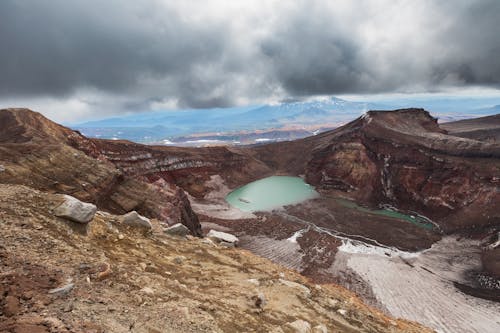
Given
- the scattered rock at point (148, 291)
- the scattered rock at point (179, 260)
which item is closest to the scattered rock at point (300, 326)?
the scattered rock at point (148, 291)

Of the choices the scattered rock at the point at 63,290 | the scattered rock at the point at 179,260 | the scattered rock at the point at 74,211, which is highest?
the scattered rock at the point at 74,211

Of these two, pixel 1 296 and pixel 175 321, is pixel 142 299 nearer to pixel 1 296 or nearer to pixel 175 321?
pixel 175 321

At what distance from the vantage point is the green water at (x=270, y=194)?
6138 centimetres

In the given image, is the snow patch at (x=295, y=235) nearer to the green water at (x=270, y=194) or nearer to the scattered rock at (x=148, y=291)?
the green water at (x=270, y=194)

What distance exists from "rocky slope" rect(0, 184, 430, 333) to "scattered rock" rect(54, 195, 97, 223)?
232 millimetres

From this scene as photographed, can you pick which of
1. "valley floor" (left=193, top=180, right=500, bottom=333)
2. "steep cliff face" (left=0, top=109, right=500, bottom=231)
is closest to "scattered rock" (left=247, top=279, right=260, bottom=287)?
"steep cliff face" (left=0, top=109, right=500, bottom=231)

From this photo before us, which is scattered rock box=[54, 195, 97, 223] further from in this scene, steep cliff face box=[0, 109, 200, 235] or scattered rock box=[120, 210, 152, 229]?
steep cliff face box=[0, 109, 200, 235]

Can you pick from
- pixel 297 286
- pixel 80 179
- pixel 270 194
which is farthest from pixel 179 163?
pixel 297 286

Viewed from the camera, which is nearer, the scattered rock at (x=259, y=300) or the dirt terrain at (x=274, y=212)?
the dirt terrain at (x=274, y=212)

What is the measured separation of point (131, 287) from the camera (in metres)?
7.21

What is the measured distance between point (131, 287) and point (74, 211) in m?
3.58

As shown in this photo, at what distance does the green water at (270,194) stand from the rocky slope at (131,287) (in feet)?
153

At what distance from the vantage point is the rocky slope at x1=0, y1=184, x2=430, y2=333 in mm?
5570

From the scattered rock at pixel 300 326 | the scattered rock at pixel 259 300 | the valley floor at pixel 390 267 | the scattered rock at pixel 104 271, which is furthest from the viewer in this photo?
the valley floor at pixel 390 267
